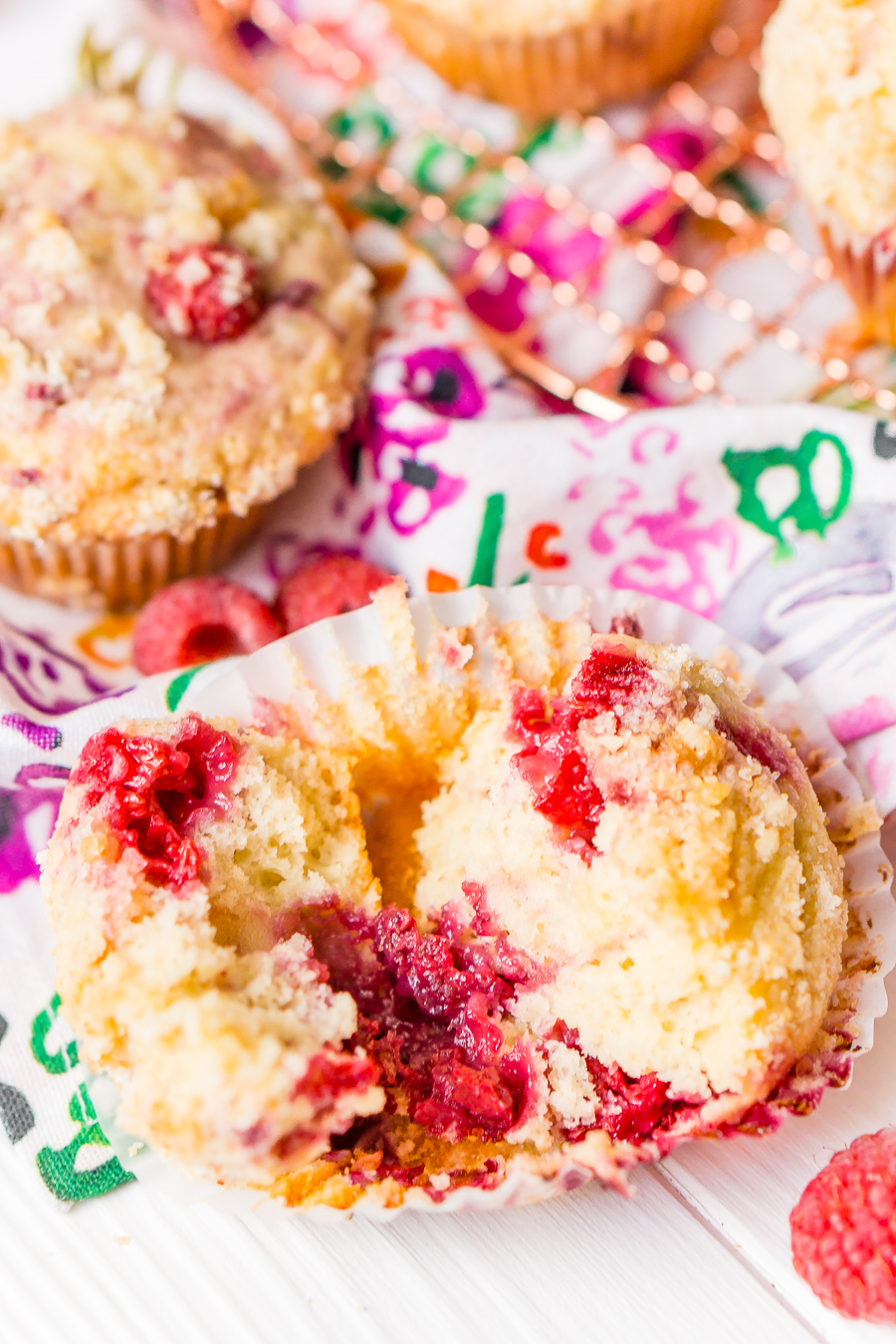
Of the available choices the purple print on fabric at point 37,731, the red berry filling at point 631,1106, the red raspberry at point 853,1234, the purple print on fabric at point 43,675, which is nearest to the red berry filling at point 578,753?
the red berry filling at point 631,1106

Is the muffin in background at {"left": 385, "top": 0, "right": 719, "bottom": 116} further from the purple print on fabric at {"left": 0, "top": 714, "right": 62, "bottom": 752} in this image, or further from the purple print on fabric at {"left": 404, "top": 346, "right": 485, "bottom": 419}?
the purple print on fabric at {"left": 0, "top": 714, "right": 62, "bottom": 752}

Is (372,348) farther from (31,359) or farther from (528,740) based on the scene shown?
(528,740)

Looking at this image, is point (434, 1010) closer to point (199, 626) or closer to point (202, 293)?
point (199, 626)

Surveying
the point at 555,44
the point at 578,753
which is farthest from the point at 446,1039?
the point at 555,44

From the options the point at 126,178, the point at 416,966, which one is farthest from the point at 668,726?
the point at 126,178

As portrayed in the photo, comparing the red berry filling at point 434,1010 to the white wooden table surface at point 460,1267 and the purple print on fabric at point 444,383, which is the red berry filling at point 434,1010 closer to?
the white wooden table surface at point 460,1267
